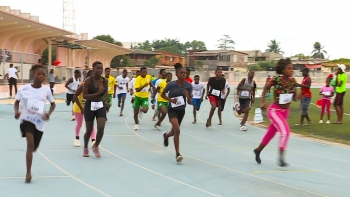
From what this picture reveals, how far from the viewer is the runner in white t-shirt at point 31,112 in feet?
22.9

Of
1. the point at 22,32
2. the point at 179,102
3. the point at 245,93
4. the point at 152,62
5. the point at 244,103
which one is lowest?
the point at 244,103

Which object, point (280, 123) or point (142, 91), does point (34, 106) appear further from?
point (142, 91)

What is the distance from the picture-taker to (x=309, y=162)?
9305 mm

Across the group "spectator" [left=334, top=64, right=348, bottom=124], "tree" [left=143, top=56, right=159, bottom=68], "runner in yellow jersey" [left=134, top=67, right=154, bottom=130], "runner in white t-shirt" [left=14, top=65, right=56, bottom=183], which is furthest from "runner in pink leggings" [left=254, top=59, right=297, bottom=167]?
"tree" [left=143, top=56, right=159, bottom=68]

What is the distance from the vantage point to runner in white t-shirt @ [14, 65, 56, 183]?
22.9ft

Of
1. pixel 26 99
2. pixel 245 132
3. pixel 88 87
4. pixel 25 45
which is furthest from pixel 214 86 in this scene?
pixel 25 45

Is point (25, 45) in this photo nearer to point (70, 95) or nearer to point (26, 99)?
point (70, 95)

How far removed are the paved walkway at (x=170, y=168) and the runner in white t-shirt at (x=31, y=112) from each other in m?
0.55

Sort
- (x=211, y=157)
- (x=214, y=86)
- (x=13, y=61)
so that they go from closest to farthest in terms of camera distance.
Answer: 1. (x=211, y=157)
2. (x=214, y=86)
3. (x=13, y=61)

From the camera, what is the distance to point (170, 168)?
830cm

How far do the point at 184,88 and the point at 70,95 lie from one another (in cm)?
725

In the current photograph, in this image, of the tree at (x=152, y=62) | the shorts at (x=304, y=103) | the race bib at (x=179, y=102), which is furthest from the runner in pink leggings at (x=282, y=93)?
the tree at (x=152, y=62)

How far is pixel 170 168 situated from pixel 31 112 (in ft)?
8.51

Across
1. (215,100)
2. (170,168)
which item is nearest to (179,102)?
(170,168)
